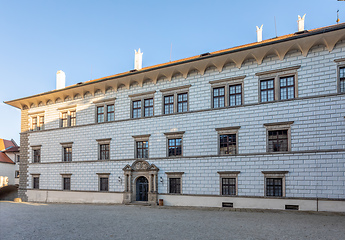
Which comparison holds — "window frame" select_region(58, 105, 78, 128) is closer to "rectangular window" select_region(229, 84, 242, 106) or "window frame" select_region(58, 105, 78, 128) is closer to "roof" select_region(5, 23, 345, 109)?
"roof" select_region(5, 23, 345, 109)

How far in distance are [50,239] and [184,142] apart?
1231 centimetres

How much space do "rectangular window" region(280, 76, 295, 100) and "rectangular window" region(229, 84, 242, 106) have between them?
278 centimetres

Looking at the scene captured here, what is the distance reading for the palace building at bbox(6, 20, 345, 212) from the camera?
1680 cm

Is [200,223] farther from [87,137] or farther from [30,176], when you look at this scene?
[30,176]

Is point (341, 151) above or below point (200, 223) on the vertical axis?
above

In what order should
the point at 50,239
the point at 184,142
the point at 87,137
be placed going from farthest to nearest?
the point at 87,137 < the point at 184,142 < the point at 50,239

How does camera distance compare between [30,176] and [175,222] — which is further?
[30,176]

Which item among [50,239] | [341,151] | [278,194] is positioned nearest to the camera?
[50,239]

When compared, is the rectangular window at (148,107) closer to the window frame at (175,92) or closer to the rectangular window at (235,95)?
the window frame at (175,92)

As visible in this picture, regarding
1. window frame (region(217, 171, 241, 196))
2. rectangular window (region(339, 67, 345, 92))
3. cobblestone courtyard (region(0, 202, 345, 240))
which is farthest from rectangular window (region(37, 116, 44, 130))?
rectangular window (region(339, 67, 345, 92))

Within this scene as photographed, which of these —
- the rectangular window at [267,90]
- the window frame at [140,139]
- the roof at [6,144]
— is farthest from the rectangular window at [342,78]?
the roof at [6,144]

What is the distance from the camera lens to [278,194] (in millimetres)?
17641

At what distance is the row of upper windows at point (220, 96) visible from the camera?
18109 mm

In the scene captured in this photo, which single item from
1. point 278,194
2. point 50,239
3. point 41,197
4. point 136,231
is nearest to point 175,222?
point 136,231
